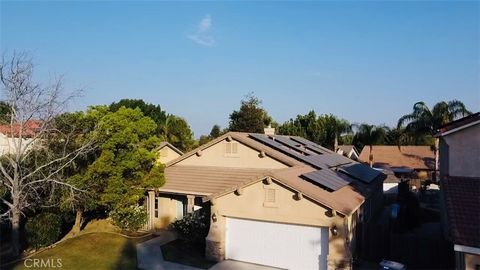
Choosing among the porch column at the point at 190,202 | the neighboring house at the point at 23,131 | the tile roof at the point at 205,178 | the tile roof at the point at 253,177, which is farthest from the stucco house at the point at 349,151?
the neighboring house at the point at 23,131

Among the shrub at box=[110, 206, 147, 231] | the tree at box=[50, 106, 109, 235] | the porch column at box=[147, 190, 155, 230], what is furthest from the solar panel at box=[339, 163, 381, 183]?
the tree at box=[50, 106, 109, 235]

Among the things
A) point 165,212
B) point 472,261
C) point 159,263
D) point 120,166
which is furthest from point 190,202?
point 472,261

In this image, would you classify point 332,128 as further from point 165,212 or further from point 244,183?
point 244,183

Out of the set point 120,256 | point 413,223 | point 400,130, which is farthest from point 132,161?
point 400,130

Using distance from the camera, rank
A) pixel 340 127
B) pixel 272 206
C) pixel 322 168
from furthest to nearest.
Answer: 1. pixel 340 127
2. pixel 322 168
3. pixel 272 206

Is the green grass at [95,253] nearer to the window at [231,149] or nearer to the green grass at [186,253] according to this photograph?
the green grass at [186,253]

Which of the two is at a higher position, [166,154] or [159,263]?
[166,154]
